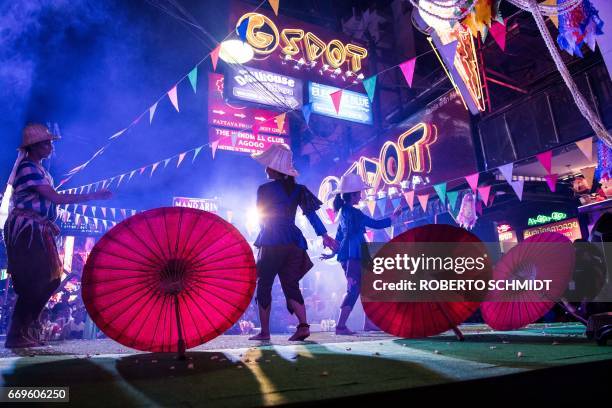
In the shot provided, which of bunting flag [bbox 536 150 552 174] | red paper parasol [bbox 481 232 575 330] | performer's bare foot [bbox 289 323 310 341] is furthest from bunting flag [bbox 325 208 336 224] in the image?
red paper parasol [bbox 481 232 575 330]

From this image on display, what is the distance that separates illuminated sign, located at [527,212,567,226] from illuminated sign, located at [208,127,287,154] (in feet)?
33.1

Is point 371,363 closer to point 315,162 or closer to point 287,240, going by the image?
point 287,240

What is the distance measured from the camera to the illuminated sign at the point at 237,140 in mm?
12781

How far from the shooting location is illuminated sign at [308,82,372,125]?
12.5 m

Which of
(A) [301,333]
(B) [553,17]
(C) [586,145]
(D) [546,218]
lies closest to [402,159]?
(D) [546,218]

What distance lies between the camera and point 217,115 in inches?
513

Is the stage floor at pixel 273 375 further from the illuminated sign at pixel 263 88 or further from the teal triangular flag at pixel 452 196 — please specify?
the illuminated sign at pixel 263 88

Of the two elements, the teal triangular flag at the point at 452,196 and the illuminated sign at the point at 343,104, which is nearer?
the teal triangular flag at the point at 452,196

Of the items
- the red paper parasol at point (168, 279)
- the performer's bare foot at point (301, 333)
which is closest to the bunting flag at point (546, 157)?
the performer's bare foot at point (301, 333)

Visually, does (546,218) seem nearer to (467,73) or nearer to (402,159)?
(402,159)

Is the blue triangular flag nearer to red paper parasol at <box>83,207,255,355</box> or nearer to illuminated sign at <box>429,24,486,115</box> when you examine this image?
illuminated sign at <box>429,24,486,115</box>

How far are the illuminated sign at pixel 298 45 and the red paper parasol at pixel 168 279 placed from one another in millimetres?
11043

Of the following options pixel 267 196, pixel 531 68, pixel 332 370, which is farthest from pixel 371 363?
pixel 531 68

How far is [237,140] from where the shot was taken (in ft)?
42.9
